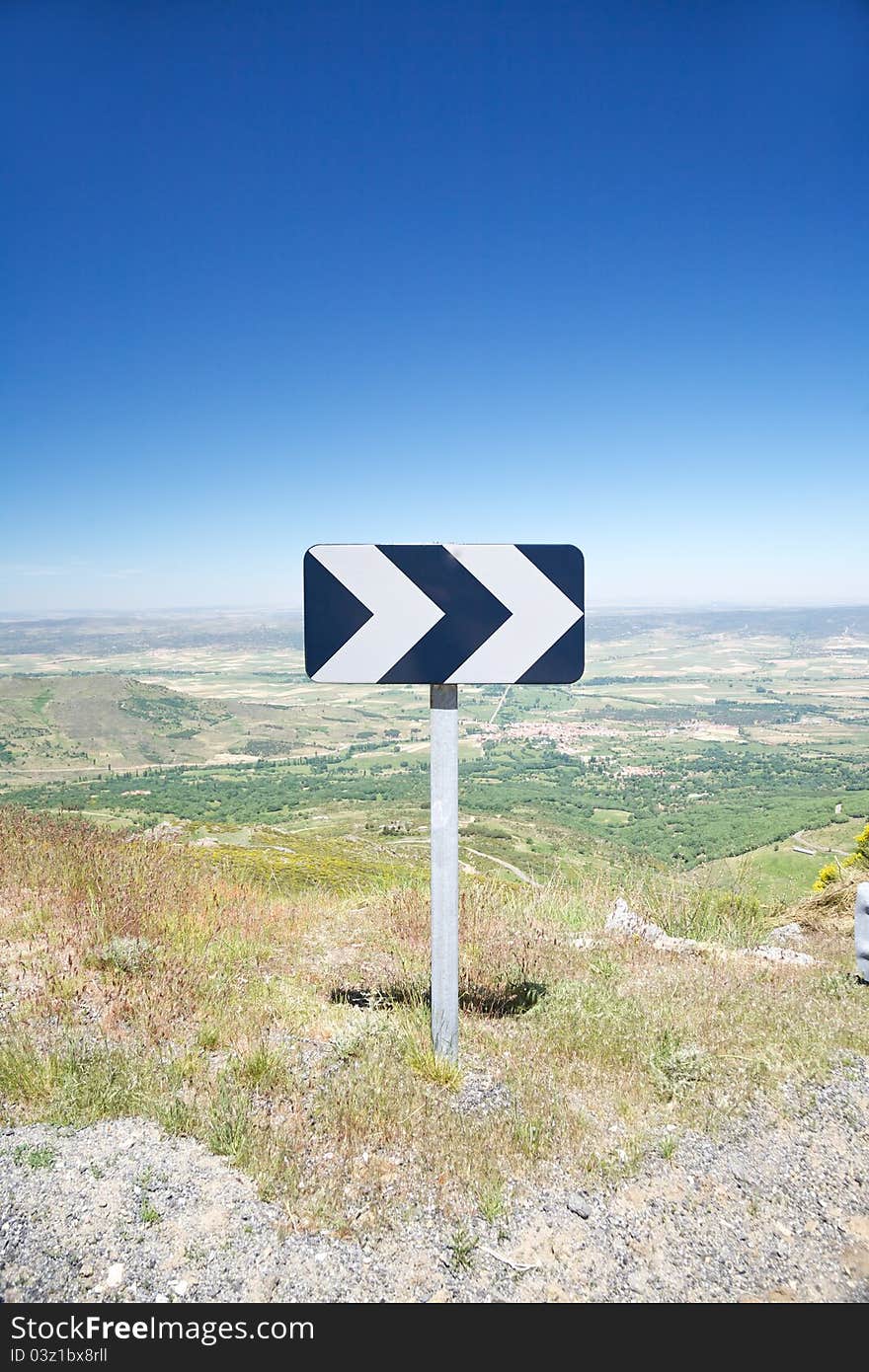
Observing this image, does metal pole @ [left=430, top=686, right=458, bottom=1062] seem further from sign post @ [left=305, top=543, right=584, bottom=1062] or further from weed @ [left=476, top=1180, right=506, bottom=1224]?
weed @ [left=476, top=1180, right=506, bottom=1224]

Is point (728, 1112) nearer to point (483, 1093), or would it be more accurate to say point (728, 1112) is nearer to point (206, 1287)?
point (483, 1093)

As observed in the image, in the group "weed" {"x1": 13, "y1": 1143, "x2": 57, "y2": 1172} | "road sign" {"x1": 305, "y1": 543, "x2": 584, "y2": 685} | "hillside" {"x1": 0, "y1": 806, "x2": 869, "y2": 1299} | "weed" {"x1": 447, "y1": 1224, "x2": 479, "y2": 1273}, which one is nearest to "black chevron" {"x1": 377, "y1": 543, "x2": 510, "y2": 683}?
"road sign" {"x1": 305, "y1": 543, "x2": 584, "y2": 685}

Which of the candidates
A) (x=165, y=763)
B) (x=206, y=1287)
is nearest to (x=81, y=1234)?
(x=206, y=1287)

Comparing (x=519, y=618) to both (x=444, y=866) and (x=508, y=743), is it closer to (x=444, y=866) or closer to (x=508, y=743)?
(x=444, y=866)

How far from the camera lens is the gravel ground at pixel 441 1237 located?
182 centimetres

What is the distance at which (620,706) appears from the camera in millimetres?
87250

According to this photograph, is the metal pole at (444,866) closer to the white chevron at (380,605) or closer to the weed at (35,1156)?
the white chevron at (380,605)

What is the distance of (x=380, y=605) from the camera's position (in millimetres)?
2826

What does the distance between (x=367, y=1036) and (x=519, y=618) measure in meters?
2.17

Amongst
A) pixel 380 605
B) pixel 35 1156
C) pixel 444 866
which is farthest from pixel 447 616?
pixel 35 1156

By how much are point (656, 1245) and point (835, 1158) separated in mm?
923

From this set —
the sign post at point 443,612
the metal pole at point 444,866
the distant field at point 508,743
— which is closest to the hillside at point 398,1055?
the metal pole at point 444,866
